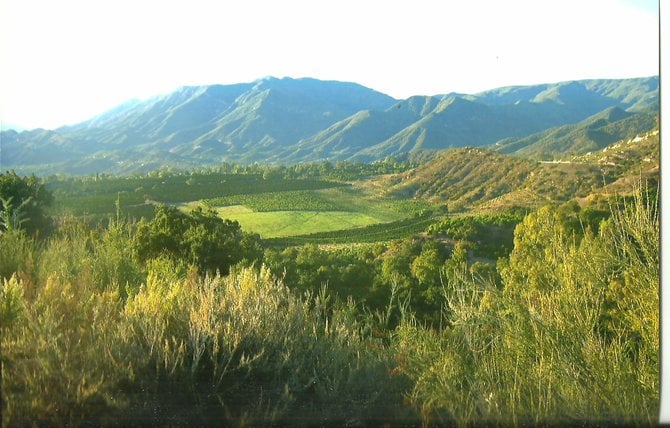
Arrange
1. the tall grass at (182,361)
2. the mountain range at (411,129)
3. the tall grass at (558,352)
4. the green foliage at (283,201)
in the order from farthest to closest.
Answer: the green foliage at (283,201)
the mountain range at (411,129)
the tall grass at (558,352)
the tall grass at (182,361)

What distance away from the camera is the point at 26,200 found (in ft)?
16.6

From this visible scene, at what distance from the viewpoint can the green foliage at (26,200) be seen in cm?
503

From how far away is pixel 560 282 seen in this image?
12.2 feet

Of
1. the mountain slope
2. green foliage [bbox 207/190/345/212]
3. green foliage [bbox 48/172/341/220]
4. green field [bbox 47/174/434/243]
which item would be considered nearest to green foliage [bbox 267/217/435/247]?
green field [bbox 47/174/434/243]

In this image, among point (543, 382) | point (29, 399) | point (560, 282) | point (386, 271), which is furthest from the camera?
point (386, 271)

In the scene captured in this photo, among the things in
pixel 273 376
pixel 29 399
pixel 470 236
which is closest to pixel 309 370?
pixel 273 376

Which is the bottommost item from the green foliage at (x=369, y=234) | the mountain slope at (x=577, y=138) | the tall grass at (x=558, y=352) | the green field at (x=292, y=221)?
the tall grass at (x=558, y=352)

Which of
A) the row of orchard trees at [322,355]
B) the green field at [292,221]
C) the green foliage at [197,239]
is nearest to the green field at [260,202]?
the green field at [292,221]

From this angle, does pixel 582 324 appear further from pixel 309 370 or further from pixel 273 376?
pixel 273 376

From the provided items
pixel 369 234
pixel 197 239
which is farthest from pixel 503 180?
pixel 197 239

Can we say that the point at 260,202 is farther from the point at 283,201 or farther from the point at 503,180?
the point at 503,180

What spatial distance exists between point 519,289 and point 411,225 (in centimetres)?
130

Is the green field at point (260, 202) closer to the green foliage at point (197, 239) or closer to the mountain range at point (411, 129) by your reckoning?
the green foliage at point (197, 239)

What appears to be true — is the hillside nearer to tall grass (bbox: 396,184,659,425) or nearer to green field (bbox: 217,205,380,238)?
green field (bbox: 217,205,380,238)
